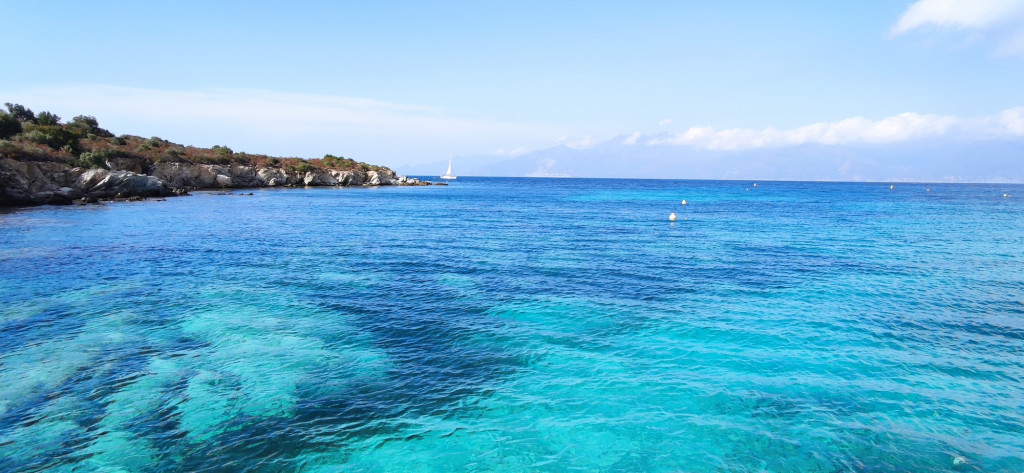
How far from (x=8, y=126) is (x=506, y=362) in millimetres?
85709

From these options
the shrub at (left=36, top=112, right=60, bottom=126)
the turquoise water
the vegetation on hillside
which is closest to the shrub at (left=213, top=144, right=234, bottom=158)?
the vegetation on hillside

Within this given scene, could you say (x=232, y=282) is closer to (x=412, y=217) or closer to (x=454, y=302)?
(x=454, y=302)

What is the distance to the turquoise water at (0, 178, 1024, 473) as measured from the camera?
9.93m

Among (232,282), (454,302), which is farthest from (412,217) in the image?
(454,302)

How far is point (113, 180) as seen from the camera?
203 ft

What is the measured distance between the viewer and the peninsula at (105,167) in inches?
2153

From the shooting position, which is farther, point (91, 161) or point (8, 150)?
point (91, 161)

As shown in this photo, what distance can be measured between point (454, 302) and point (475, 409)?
8.36m

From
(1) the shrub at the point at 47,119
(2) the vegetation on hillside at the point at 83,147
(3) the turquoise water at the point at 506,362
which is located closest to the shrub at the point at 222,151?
(2) the vegetation on hillside at the point at 83,147

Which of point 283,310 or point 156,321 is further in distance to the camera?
point 283,310

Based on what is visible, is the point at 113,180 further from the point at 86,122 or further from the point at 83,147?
the point at 86,122

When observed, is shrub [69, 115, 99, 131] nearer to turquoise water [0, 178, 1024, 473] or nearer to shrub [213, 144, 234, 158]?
shrub [213, 144, 234, 158]

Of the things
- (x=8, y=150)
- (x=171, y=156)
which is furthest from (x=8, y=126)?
(x=171, y=156)

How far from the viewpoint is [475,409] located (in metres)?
11.5
